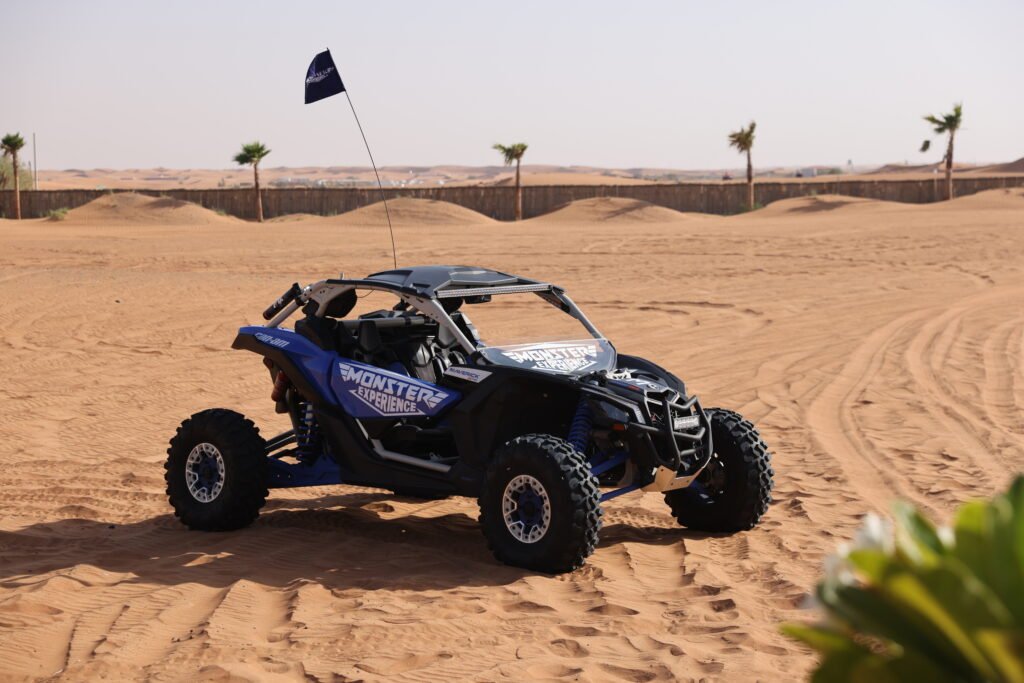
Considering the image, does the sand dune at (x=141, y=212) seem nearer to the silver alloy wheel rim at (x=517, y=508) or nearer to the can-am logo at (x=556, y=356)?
the can-am logo at (x=556, y=356)

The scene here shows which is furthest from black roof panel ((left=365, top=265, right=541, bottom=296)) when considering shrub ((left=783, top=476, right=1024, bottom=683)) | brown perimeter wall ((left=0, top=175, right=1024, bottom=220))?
brown perimeter wall ((left=0, top=175, right=1024, bottom=220))

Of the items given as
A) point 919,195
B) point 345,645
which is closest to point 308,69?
point 345,645

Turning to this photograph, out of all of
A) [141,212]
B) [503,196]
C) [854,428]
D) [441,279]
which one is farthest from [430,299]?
[503,196]

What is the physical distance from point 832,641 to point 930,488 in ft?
26.1

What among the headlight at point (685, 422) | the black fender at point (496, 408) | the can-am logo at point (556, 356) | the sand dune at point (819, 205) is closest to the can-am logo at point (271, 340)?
the black fender at point (496, 408)

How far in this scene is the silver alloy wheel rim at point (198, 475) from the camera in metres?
8.59

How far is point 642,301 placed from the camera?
72.6ft

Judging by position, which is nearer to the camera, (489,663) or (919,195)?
(489,663)

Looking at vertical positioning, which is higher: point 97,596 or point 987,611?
point 987,611

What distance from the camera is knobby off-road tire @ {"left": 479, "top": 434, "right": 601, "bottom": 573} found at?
7.09m

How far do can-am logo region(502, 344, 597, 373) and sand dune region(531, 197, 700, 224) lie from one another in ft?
132

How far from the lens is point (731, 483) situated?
816 centimetres

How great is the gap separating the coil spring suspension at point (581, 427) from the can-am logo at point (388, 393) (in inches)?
Result: 33.8

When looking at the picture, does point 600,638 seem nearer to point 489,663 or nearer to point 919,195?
point 489,663
